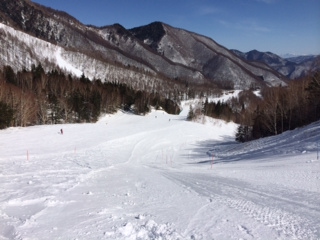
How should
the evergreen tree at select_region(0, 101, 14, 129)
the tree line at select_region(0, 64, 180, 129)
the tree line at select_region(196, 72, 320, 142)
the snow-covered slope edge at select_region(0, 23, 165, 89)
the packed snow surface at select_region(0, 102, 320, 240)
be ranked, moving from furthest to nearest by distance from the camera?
1. the snow-covered slope edge at select_region(0, 23, 165, 89)
2. the tree line at select_region(0, 64, 180, 129)
3. the evergreen tree at select_region(0, 101, 14, 129)
4. the tree line at select_region(196, 72, 320, 142)
5. the packed snow surface at select_region(0, 102, 320, 240)

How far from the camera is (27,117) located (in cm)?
5650

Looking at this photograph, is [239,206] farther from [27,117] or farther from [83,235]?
[27,117]

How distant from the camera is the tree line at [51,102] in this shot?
5422 cm

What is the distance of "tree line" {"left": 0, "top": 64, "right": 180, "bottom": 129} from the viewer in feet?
178

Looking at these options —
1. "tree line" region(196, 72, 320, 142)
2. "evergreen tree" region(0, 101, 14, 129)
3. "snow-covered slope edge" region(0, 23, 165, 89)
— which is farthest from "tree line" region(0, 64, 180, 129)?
"snow-covered slope edge" region(0, 23, 165, 89)

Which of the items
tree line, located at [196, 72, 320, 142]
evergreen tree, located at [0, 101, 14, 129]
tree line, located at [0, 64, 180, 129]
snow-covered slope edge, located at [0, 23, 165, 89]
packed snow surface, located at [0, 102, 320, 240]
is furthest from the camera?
snow-covered slope edge, located at [0, 23, 165, 89]

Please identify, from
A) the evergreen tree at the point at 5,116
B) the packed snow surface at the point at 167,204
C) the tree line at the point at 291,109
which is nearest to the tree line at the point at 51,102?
the evergreen tree at the point at 5,116

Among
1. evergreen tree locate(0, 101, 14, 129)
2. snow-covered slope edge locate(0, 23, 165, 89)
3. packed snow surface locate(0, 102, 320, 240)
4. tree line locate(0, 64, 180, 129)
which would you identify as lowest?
packed snow surface locate(0, 102, 320, 240)

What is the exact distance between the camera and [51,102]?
211 feet

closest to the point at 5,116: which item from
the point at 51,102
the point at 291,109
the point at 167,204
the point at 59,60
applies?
the point at 51,102

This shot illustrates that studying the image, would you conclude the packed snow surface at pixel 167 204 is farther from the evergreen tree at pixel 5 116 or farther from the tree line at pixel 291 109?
the evergreen tree at pixel 5 116

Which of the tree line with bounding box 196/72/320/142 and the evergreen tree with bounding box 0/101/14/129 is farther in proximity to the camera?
the evergreen tree with bounding box 0/101/14/129

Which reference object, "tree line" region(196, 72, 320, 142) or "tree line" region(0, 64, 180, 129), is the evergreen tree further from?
"tree line" region(196, 72, 320, 142)

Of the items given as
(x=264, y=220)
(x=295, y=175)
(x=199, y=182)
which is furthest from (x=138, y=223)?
(x=295, y=175)
